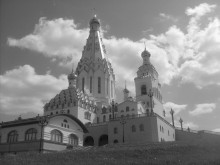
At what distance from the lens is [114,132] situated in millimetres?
56406

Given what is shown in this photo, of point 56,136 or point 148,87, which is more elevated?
point 148,87

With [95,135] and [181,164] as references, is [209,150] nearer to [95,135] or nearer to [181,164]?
[181,164]

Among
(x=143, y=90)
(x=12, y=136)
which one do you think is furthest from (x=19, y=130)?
(x=143, y=90)

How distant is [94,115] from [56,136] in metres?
28.6

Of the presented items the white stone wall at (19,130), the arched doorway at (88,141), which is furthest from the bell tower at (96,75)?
the white stone wall at (19,130)

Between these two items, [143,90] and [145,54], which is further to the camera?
[145,54]

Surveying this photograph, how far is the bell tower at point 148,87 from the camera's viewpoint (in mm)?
72988

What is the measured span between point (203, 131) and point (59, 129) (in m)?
28.4

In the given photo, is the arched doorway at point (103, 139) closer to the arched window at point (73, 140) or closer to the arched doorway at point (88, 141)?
the arched doorway at point (88, 141)

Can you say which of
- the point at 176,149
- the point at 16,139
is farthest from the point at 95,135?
the point at 176,149

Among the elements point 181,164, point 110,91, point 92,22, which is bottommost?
point 181,164

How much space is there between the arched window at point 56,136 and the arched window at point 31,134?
2.78m

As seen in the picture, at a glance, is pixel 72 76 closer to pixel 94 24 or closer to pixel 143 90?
pixel 143 90

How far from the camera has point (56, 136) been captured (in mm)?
43781
